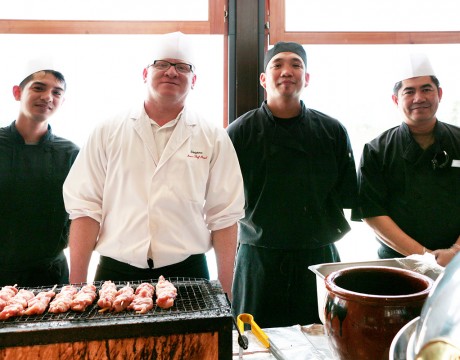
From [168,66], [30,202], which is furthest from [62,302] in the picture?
[168,66]

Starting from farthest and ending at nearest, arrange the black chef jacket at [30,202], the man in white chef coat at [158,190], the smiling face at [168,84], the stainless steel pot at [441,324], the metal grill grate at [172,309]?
the black chef jacket at [30,202] < the smiling face at [168,84] < the man in white chef coat at [158,190] < the metal grill grate at [172,309] < the stainless steel pot at [441,324]

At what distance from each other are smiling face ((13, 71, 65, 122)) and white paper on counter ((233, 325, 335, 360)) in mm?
1796

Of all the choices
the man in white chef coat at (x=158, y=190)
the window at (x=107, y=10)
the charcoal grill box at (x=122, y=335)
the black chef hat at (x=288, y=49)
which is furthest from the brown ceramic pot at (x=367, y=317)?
the window at (x=107, y=10)

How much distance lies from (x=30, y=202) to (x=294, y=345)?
1737 mm

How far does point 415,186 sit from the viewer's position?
246 centimetres

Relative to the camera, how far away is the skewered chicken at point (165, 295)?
1283 millimetres

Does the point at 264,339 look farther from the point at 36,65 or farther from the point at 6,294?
the point at 36,65

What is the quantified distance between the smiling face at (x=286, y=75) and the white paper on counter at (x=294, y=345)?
4.85 feet

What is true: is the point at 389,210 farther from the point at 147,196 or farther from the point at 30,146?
the point at 30,146

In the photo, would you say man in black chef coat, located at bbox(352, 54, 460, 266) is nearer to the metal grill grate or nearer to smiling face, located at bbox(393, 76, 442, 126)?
smiling face, located at bbox(393, 76, 442, 126)

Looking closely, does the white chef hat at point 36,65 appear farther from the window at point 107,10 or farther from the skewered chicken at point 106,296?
the skewered chicken at point 106,296

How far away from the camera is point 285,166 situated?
98.7 inches

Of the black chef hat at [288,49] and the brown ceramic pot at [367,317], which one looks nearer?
the brown ceramic pot at [367,317]

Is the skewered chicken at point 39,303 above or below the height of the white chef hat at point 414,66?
below
